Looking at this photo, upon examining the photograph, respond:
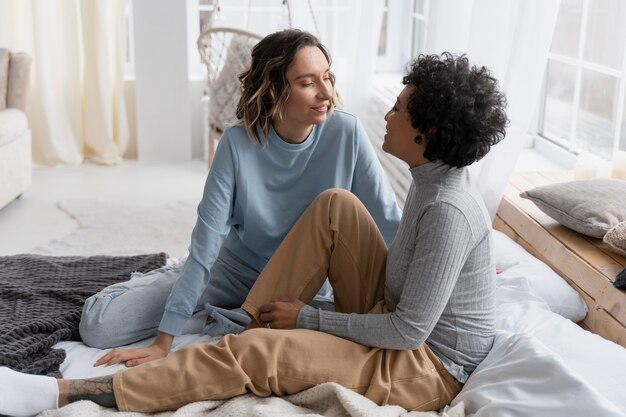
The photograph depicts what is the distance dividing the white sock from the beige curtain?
3483 mm

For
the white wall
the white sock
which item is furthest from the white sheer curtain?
the white wall

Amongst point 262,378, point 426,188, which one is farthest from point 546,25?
point 262,378

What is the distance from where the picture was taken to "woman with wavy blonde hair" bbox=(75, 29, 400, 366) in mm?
2258

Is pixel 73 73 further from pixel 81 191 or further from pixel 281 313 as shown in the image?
pixel 281 313

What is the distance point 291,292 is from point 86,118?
356 cm

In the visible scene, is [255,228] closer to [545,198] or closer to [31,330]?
[31,330]

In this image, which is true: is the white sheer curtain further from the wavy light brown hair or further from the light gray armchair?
the light gray armchair

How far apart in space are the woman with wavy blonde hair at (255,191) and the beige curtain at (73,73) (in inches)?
119

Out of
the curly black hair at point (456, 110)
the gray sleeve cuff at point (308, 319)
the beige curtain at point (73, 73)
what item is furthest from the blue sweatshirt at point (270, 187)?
the beige curtain at point (73, 73)

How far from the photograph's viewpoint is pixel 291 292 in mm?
2131

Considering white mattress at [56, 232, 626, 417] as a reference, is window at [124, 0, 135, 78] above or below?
above

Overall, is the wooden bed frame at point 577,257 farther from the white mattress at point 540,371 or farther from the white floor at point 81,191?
the white floor at point 81,191

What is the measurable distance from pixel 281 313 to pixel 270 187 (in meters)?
0.45

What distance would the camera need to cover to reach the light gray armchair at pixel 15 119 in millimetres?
4176
